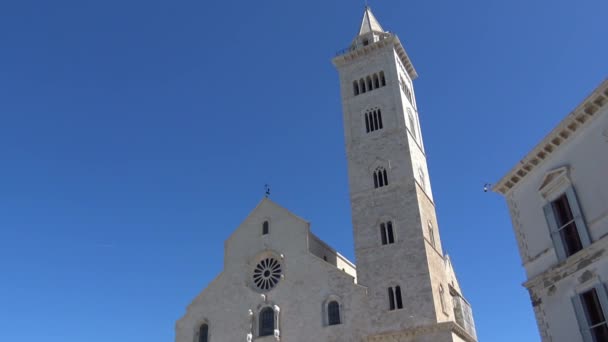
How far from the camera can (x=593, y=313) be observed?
16.2 meters

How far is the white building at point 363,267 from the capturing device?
103ft

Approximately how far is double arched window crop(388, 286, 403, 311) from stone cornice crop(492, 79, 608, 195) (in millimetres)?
12118

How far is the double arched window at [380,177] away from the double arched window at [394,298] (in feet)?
23.5

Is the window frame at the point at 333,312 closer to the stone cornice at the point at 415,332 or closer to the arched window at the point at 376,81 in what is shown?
the stone cornice at the point at 415,332

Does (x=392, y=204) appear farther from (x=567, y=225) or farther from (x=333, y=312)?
(x=567, y=225)

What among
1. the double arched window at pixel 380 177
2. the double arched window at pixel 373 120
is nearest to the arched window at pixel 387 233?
the double arched window at pixel 380 177

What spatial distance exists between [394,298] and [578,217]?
1598 cm

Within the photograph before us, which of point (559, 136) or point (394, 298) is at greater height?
point (559, 136)

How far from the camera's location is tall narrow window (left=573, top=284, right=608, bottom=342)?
15.6 m

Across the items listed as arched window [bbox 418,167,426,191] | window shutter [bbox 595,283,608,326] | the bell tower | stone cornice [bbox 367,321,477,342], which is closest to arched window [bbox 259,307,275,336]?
the bell tower

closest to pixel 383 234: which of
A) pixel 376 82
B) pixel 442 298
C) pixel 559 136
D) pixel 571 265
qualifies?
pixel 442 298

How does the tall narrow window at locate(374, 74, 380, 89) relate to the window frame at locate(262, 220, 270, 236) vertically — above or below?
above

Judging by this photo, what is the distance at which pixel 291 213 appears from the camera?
36844 mm

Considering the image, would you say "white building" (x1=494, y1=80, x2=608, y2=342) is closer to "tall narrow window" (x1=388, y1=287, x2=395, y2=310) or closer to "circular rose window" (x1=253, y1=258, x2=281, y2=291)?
"tall narrow window" (x1=388, y1=287, x2=395, y2=310)
